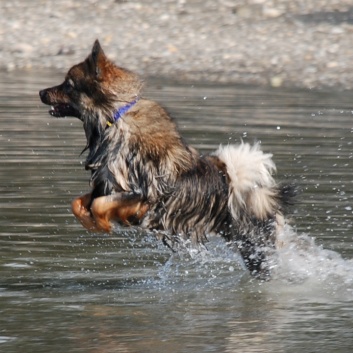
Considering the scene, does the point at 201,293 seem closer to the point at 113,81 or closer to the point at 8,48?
the point at 113,81

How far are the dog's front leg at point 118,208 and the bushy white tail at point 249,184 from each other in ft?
1.90

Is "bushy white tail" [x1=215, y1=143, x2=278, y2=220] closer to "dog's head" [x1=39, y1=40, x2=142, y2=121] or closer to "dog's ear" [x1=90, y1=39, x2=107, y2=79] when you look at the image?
"dog's head" [x1=39, y1=40, x2=142, y2=121]

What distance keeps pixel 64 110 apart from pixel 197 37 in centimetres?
1479

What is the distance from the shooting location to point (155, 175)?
8008 mm

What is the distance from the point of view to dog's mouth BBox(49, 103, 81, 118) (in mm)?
8242

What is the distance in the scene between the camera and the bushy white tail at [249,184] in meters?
8.08

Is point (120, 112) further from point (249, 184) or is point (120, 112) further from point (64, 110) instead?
point (249, 184)

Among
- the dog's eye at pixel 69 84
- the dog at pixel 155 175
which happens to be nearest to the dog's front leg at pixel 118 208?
the dog at pixel 155 175

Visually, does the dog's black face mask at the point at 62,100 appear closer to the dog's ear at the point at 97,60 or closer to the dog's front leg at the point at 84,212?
the dog's ear at the point at 97,60

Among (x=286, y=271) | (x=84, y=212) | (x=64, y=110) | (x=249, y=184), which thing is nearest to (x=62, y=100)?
(x=64, y=110)

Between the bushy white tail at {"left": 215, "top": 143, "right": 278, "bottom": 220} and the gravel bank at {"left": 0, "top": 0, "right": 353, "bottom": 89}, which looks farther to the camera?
the gravel bank at {"left": 0, "top": 0, "right": 353, "bottom": 89}

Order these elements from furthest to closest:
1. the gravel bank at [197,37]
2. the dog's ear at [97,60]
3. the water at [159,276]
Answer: the gravel bank at [197,37] < the dog's ear at [97,60] < the water at [159,276]

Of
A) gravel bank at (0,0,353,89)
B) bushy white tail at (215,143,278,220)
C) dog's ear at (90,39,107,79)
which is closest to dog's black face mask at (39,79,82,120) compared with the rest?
dog's ear at (90,39,107,79)

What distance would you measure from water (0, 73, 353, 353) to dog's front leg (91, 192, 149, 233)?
0.44 metres
